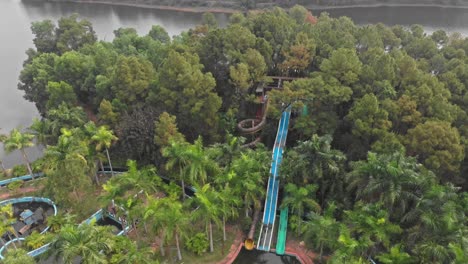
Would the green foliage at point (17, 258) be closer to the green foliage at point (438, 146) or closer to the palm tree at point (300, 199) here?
the palm tree at point (300, 199)

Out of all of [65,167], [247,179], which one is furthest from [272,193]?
[65,167]

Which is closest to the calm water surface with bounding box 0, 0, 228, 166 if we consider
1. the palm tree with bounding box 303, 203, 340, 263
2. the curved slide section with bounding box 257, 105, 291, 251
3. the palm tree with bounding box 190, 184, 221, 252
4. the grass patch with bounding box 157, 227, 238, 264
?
the grass patch with bounding box 157, 227, 238, 264

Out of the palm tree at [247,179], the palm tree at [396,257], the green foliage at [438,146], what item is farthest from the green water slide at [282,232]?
the green foliage at [438,146]

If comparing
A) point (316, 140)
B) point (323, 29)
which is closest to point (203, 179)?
point (316, 140)

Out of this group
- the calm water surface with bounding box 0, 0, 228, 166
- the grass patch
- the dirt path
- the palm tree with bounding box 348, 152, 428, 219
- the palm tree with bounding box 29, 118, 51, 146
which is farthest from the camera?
the calm water surface with bounding box 0, 0, 228, 166

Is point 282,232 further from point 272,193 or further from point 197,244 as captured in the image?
point 197,244

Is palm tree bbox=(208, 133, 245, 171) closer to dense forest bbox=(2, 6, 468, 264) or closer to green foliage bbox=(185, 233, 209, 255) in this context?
dense forest bbox=(2, 6, 468, 264)

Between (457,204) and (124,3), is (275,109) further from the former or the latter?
(124,3)
